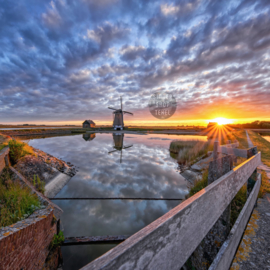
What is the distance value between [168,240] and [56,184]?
34.3ft

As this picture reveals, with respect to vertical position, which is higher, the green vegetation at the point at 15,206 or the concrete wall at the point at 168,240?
the concrete wall at the point at 168,240

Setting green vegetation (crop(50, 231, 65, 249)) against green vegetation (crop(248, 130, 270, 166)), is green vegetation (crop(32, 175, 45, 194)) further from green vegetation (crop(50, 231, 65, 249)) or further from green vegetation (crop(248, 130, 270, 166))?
green vegetation (crop(248, 130, 270, 166))

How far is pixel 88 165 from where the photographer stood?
1475cm

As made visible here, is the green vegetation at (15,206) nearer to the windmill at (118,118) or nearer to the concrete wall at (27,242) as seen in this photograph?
the concrete wall at (27,242)

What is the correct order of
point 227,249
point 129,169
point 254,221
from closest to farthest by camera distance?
point 227,249
point 254,221
point 129,169

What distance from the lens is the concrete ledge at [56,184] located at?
8.34m

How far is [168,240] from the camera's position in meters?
0.99

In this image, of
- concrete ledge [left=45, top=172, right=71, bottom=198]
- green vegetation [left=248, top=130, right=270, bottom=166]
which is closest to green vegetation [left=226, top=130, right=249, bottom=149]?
green vegetation [left=248, top=130, right=270, bottom=166]

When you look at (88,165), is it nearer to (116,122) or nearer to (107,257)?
(107,257)

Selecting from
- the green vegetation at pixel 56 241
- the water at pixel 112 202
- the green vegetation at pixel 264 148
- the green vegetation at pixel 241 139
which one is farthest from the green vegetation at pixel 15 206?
the green vegetation at pixel 241 139

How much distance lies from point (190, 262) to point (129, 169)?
10030 millimetres

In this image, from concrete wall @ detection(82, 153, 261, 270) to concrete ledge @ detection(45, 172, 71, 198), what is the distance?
919cm

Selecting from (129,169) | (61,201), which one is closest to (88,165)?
(129,169)

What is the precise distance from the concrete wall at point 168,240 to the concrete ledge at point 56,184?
9194 mm
